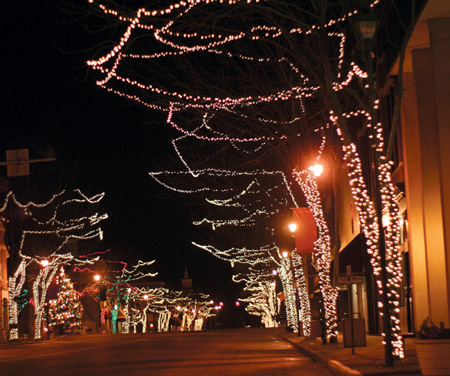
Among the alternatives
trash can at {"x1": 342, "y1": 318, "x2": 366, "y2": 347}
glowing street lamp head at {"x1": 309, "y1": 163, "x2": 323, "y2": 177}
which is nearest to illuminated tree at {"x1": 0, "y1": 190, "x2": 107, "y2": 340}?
glowing street lamp head at {"x1": 309, "y1": 163, "x2": 323, "y2": 177}

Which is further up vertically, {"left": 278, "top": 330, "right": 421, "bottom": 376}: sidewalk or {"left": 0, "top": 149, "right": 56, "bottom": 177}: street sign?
{"left": 0, "top": 149, "right": 56, "bottom": 177}: street sign

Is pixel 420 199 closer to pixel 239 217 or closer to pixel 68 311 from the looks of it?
pixel 239 217

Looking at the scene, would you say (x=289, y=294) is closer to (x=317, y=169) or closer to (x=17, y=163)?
(x=317, y=169)

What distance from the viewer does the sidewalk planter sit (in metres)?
12.6

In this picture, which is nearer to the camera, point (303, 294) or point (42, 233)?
point (303, 294)

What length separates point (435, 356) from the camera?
41.7 feet

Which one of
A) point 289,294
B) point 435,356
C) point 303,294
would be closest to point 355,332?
point 435,356

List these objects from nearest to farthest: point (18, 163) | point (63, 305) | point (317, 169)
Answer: point (18, 163)
point (317, 169)
point (63, 305)

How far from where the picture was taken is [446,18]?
20375 mm

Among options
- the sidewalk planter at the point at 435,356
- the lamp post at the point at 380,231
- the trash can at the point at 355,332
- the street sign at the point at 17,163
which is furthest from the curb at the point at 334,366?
the street sign at the point at 17,163

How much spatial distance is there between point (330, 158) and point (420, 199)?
10.7ft

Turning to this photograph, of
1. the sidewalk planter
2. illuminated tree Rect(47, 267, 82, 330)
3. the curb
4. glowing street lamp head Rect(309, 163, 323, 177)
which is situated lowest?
the curb

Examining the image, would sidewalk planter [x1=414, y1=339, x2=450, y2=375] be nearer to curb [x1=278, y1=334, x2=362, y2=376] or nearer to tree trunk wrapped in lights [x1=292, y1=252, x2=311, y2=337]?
curb [x1=278, y1=334, x2=362, y2=376]

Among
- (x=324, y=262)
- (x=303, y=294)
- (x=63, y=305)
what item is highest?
(x=324, y=262)
